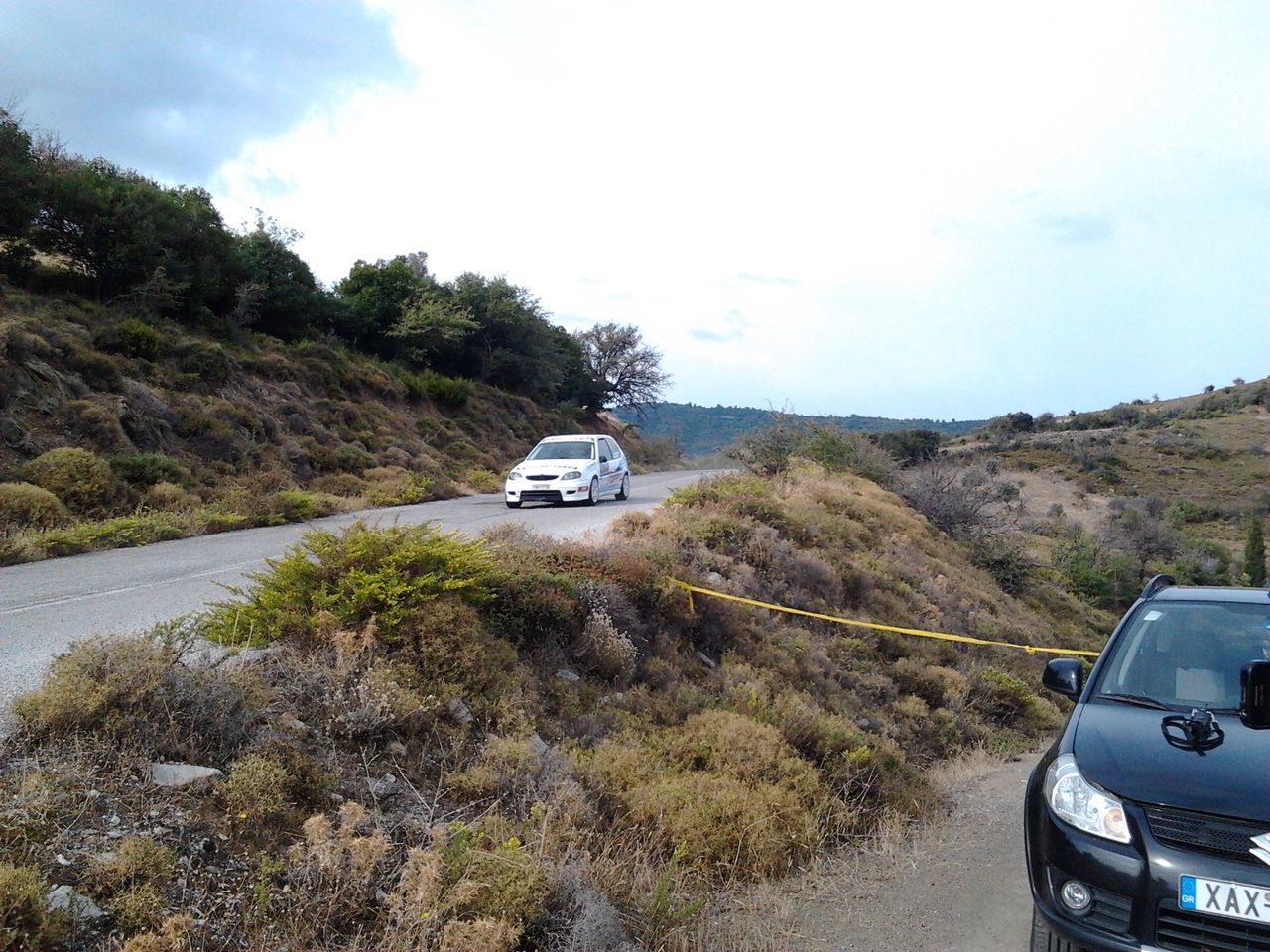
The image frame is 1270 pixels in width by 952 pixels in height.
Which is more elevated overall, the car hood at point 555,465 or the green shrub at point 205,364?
the green shrub at point 205,364

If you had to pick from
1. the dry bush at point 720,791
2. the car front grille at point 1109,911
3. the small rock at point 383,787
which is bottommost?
the dry bush at point 720,791

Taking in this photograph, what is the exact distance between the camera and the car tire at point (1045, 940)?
397 centimetres

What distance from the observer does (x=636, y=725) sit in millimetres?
7000

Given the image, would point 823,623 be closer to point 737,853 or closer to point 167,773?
point 737,853

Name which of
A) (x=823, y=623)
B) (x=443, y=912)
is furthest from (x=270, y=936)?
(x=823, y=623)

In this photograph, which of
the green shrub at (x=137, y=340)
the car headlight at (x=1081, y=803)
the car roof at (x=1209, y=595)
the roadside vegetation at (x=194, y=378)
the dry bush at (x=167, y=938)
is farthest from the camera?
the green shrub at (x=137, y=340)

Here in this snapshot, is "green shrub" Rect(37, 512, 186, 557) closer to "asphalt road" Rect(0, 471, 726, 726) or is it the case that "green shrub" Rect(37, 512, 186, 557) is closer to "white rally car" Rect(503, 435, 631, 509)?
"asphalt road" Rect(0, 471, 726, 726)

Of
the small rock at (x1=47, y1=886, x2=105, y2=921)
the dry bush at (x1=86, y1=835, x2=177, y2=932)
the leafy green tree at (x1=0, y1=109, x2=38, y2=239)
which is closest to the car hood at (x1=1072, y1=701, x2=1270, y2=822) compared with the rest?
the dry bush at (x1=86, y1=835, x2=177, y2=932)

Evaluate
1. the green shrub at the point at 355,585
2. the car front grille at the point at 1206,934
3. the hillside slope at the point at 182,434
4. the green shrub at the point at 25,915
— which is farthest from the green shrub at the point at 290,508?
the car front grille at the point at 1206,934

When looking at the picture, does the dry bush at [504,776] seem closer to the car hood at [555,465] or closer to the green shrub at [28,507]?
the green shrub at [28,507]

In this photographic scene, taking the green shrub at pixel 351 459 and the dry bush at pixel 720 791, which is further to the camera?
the green shrub at pixel 351 459

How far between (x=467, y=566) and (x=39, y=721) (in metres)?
3.26

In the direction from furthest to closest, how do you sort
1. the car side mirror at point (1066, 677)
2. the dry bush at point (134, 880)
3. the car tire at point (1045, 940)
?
the car side mirror at point (1066, 677)
the car tire at point (1045, 940)
the dry bush at point (134, 880)

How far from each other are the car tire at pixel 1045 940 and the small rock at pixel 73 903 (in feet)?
13.2
